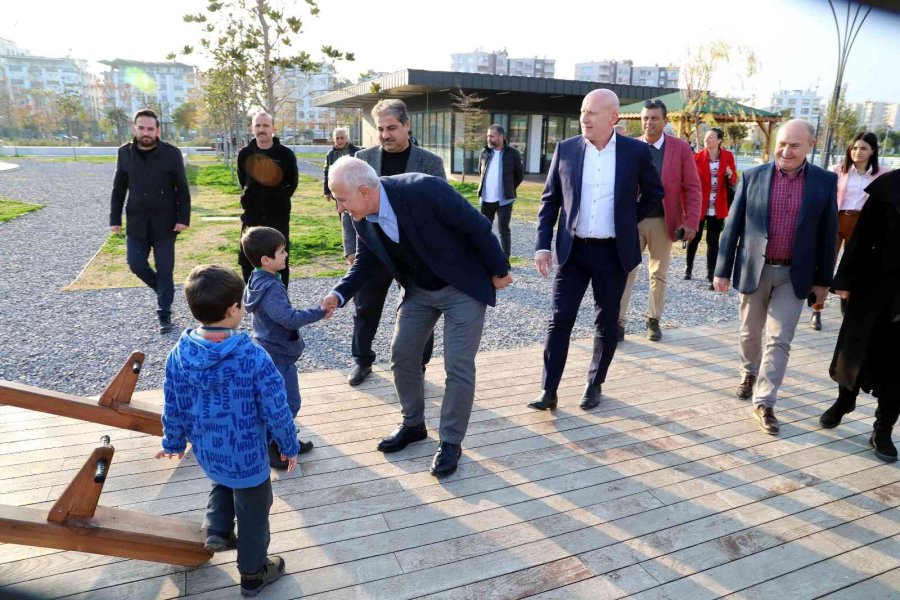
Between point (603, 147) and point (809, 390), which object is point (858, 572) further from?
point (603, 147)

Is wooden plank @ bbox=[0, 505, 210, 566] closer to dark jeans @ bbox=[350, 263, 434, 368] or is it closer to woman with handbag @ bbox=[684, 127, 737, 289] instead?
dark jeans @ bbox=[350, 263, 434, 368]

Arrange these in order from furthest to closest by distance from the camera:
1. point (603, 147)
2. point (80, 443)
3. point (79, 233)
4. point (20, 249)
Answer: point (79, 233) < point (20, 249) < point (603, 147) < point (80, 443)

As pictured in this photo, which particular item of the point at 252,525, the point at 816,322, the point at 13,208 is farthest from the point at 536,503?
the point at 13,208

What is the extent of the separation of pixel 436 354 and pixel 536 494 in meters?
2.22

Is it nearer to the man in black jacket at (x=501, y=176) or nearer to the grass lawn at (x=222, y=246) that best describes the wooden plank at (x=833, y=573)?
the man in black jacket at (x=501, y=176)

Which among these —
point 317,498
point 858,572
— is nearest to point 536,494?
point 317,498

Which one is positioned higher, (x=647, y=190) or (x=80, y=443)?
(x=647, y=190)

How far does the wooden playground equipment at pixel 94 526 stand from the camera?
1.99 metres

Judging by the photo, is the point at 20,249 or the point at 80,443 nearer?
the point at 80,443

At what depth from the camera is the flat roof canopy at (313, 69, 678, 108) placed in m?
21.8

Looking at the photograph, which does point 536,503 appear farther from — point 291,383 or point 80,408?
point 80,408

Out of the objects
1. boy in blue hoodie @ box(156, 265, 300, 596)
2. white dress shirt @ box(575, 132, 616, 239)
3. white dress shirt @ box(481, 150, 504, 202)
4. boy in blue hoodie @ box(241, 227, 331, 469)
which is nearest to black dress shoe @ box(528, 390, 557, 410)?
white dress shirt @ box(575, 132, 616, 239)

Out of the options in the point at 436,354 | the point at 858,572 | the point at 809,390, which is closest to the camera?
the point at 858,572

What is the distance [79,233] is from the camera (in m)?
11.2
